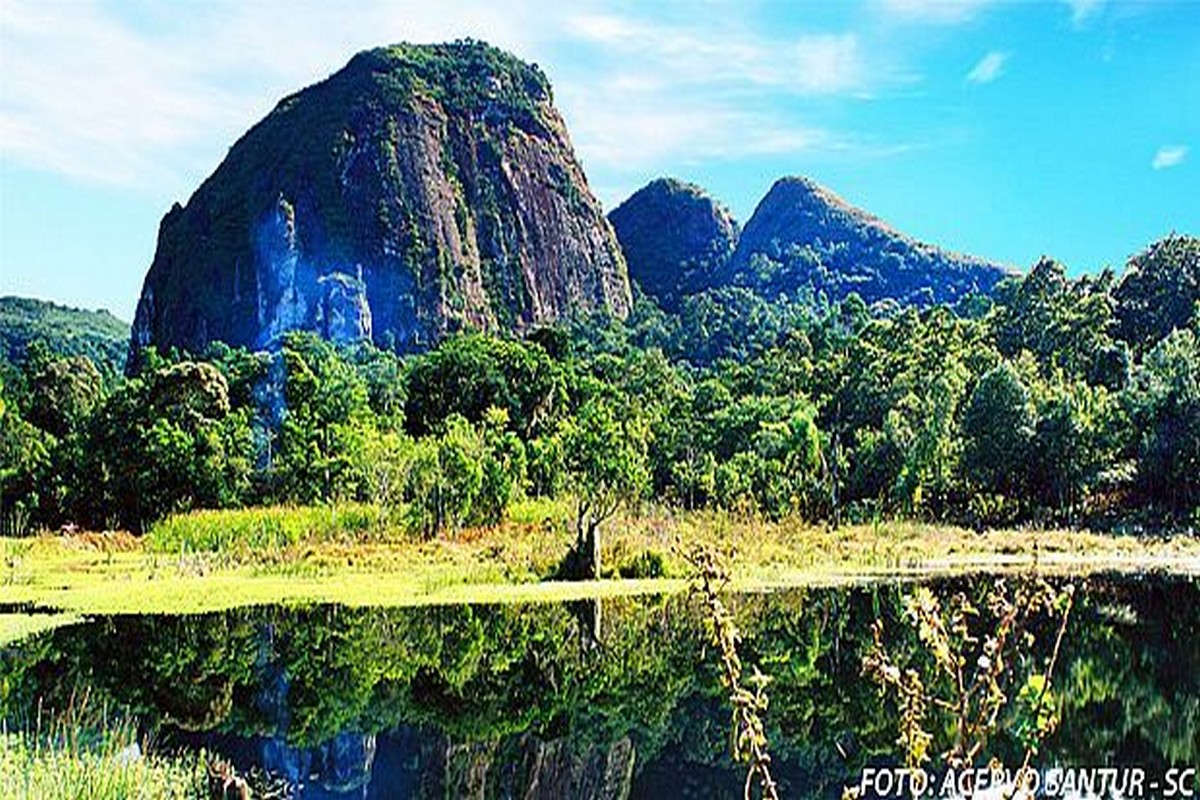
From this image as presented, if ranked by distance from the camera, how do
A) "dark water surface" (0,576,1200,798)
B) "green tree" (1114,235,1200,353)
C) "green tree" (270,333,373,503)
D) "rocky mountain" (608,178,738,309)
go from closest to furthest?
1. "dark water surface" (0,576,1200,798)
2. "green tree" (270,333,373,503)
3. "green tree" (1114,235,1200,353)
4. "rocky mountain" (608,178,738,309)

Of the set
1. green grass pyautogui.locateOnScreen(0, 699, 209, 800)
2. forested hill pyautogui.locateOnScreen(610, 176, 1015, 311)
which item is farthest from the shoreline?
forested hill pyautogui.locateOnScreen(610, 176, 1015, 311)

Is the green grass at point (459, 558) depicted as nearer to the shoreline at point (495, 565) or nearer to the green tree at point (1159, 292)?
the shoreline at point (495, 565)

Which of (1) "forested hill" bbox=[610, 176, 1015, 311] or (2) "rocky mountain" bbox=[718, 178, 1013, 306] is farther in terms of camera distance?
(1) "forested hill" bbox=[610, 176, 1015, 311]

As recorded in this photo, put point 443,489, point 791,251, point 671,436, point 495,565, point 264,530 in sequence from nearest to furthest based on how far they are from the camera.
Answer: point 495,565 → point 264,530 → point 443,489 → point 671,436 → point 791,251

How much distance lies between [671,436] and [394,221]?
76.2 m

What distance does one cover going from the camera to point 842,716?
11938 mm

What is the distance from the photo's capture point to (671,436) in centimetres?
4412

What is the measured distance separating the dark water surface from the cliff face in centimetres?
9176

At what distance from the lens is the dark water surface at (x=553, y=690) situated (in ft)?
33.9

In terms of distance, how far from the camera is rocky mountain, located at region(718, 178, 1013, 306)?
470ft

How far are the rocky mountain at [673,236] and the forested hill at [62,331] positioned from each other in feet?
201

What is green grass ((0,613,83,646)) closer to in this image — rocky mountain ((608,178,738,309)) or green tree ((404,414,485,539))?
green tree ((404,414,485,539))

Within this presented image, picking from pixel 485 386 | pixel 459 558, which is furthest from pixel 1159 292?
pixel 459 558

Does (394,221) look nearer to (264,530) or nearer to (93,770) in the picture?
(264,530)
